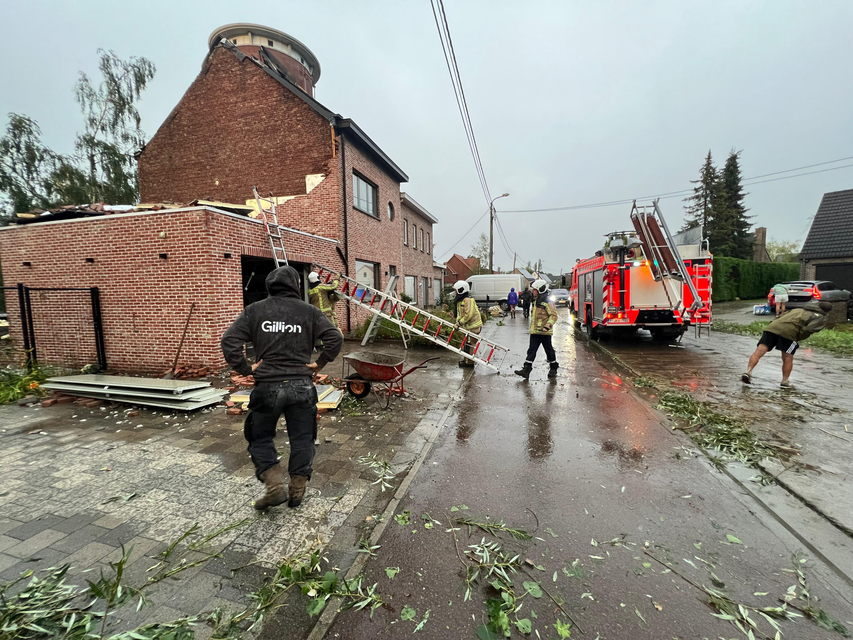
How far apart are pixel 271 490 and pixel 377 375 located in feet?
8.38

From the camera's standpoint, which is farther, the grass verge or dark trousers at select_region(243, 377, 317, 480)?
the grass verge

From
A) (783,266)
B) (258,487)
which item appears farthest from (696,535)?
(783,266)

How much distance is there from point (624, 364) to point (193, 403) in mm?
8557

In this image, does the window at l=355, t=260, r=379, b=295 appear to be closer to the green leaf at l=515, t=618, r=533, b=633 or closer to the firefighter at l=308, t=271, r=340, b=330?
the firefighter at l=308, t=271, r=340, b=330

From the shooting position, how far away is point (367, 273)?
46.2 ft

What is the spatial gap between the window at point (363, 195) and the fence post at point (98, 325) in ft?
24.5

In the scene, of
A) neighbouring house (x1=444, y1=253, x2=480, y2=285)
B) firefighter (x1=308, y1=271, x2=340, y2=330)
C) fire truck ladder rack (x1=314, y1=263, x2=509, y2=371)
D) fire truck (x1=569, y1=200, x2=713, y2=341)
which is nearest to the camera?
fire truck ladder rack (x1=314, y1=263, x2=509, y2=371)

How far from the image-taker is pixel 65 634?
6.11 feet

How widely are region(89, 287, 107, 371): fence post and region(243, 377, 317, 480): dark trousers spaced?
22.8 ft

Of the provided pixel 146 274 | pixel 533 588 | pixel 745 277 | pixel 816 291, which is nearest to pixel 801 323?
pixel 533 588

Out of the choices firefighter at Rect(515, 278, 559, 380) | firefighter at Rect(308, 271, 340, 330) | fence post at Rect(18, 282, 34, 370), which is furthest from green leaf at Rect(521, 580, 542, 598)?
fence post at Rect(18, 282, 34, 370)

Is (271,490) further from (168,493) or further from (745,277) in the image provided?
(745,277)

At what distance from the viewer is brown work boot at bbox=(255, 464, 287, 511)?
2.89 metres

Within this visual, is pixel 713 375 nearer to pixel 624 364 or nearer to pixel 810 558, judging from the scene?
pixel 624 364
